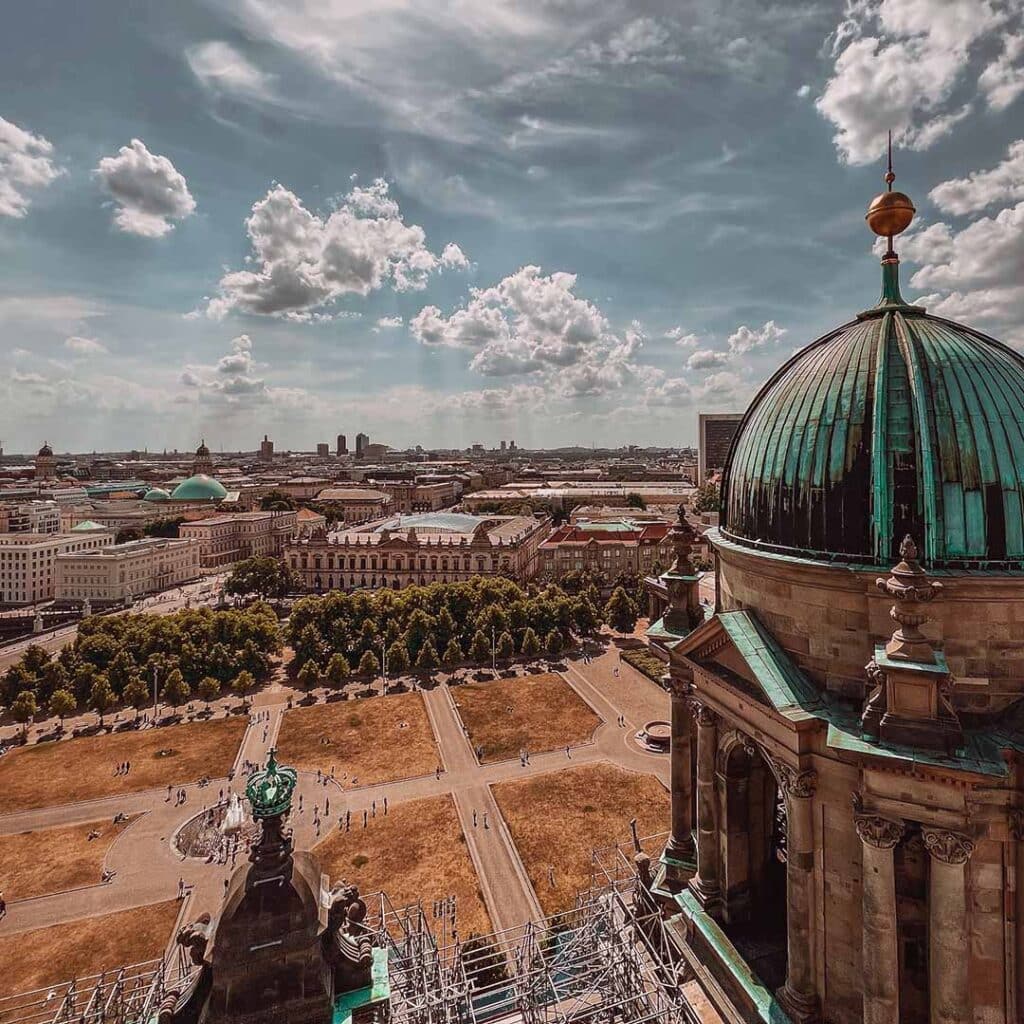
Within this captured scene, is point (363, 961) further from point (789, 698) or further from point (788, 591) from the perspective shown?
point (788, 591)

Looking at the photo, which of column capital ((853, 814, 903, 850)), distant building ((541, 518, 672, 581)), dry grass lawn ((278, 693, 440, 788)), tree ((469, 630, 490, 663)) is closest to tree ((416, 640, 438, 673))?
tree ((469, 630, 490, 663))

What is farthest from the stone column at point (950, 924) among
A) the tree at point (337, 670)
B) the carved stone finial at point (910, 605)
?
the tree at point (337, 670)

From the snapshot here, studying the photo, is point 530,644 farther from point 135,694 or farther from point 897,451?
point 897,451

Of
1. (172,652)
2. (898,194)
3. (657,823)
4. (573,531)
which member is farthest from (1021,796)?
(573,531)

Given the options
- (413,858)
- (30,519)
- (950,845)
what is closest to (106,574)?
(30,519)

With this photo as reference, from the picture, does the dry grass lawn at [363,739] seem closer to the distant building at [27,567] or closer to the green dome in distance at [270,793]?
the green dome in distance at [270,793]

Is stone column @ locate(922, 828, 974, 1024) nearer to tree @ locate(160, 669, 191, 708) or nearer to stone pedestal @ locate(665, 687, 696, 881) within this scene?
stone pedestal @ locate(665, 687, 696, 881)
